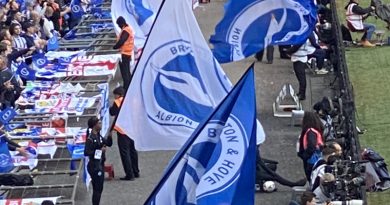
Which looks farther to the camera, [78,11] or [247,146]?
[78,11]

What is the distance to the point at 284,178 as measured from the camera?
65.7ft

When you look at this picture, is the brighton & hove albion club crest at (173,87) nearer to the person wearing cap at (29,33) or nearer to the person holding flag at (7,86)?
the person holding flag at (7,86)

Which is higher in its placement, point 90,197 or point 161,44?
point 161,44

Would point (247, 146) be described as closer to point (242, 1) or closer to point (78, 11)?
point (242, 1)

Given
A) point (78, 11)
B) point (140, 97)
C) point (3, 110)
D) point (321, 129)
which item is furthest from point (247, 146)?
point (78, 11)

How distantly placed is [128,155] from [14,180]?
2.03 metres

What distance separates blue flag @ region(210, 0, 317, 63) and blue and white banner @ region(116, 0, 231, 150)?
180 inches

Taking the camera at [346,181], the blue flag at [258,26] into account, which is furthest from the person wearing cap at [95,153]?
the camera at [346,181]

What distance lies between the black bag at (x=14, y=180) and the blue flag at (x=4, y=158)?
0.63ft

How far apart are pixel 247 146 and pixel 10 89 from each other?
1107cm

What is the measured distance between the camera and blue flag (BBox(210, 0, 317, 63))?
68.1 ft

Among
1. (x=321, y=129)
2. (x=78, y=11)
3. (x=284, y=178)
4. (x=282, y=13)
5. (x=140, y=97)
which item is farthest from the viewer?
(x=78, y=11)

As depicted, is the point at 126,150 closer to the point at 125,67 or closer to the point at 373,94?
the point at 125,67

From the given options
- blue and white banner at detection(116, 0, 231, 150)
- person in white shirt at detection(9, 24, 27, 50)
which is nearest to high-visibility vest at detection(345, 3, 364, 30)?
person in white shirt at detection(9, 24, 27, 50)
